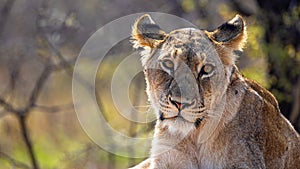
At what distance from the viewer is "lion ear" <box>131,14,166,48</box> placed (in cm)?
588

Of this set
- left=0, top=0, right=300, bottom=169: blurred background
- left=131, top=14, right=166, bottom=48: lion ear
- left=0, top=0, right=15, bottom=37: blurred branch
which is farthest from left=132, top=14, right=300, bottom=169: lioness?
left=0, top=0, right=15, bottom=37: blurred branch

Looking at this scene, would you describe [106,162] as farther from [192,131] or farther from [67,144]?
[192,131]

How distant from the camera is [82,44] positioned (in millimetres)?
11000

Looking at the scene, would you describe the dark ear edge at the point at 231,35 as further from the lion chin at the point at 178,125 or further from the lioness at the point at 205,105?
the lion chin at the point at 178,125

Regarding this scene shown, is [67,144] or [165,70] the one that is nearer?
[165,70]

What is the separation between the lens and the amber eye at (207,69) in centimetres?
549

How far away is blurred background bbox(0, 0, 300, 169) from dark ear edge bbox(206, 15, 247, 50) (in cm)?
367

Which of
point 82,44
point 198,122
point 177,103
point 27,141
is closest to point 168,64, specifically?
point 177,103

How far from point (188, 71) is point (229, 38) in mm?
520

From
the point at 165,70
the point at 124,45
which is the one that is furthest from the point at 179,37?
the point at 124,45

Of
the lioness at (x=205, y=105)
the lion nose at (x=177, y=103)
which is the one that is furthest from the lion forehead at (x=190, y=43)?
the lion nose at (x=177, y=103)

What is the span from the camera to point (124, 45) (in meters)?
10.4

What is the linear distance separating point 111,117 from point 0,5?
1.98 metres

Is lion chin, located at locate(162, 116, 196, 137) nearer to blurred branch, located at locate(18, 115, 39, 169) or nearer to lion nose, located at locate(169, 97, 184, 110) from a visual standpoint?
lion nose, located at locate(169, 97, 184, 110)
